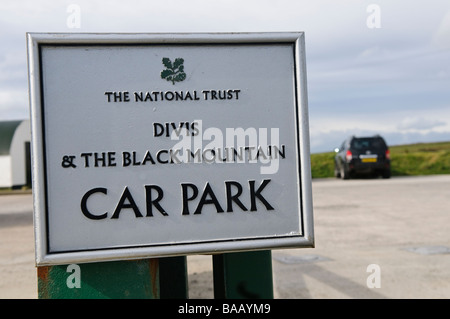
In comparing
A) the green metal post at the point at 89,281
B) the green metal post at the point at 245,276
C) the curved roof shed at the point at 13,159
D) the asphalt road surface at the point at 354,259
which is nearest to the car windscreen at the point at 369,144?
the asphalt road surface at the point at 354,259

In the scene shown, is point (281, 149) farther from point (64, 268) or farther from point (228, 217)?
point (64, 268)

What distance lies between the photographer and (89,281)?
5.34ft

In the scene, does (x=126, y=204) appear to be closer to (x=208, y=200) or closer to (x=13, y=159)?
(x=208, y=200)

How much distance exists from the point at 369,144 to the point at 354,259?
42.1ft

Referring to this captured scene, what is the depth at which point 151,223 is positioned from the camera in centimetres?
164

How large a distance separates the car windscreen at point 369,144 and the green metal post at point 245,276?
53.4ft

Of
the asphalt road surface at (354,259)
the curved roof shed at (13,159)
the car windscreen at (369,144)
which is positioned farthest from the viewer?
the curved roof shed at (13,159)

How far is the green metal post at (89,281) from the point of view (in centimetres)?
162

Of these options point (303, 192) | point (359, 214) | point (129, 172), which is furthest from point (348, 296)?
point (359, 214)

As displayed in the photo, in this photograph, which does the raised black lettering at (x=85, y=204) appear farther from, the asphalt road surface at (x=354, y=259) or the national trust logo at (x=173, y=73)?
the asphalt road surface at (x=354, y=259)

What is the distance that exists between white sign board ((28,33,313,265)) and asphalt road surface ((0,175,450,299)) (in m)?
2.51

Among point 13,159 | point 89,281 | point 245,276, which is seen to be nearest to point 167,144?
point 89,281

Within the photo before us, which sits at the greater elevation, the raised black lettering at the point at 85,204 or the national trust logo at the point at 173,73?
the national trust logo at the point at 173,73

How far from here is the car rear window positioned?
692 inches
